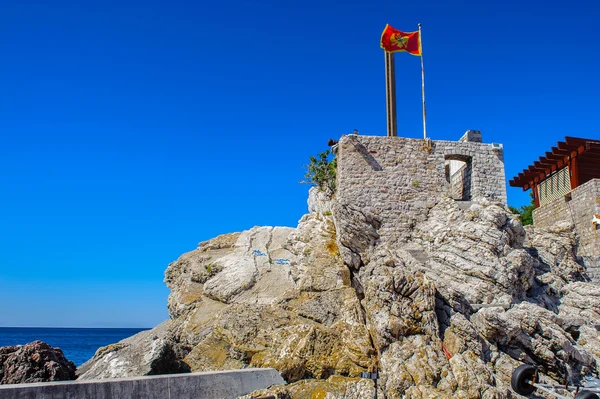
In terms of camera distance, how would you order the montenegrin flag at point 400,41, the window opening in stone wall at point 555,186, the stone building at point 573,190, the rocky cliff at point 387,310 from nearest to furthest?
the rocky cliff at point 387,310
the stone building at point 573,190
the montenegrin flag at point 400,41
the window opening in stone wall at point 555,186

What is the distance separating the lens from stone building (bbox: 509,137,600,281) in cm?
1864

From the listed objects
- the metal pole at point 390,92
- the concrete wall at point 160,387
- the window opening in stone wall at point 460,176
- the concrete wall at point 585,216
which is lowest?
the concrete wall at point 160,387

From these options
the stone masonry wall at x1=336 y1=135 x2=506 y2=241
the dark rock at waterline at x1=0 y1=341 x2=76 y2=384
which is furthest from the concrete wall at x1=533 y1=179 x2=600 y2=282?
the dark rock at waterline at x1=0 y1=341 x2=76 y2=384

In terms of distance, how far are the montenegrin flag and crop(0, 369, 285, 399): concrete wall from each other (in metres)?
15.8

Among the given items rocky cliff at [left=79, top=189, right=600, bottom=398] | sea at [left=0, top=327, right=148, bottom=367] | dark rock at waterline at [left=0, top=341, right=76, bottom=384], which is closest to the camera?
dark rock at waterline at [left=0, top=341, right=76, bottom=384]

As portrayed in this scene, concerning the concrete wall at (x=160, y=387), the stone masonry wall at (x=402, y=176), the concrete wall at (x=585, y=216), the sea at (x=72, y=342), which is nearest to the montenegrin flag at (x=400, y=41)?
the stone masonry wall at (x=402, y=176)

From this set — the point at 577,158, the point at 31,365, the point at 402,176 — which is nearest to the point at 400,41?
the point at 402,176

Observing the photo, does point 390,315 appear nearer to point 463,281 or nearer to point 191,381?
point 463,281

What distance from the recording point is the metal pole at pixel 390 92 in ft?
71.1

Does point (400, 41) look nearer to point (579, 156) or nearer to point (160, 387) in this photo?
point (579, 156)

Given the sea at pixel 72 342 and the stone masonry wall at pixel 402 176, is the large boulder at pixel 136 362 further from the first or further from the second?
the sea at pixel 72 342

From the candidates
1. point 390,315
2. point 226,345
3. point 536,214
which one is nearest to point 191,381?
point 226,345

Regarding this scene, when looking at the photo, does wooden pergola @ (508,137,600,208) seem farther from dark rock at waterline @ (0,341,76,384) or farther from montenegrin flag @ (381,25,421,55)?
dark rock at waterline @ (0,341,76,384)

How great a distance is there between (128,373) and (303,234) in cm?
936
